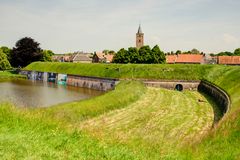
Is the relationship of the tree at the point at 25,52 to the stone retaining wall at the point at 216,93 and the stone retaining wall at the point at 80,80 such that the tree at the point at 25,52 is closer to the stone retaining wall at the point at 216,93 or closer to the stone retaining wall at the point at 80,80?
the stone retaining wall at the point at 80,80

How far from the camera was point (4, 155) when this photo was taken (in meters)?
8.80

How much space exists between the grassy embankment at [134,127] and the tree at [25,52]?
4878 centimetres

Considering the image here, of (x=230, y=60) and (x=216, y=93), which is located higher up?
(x=230, y=60)

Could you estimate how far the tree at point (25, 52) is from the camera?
105 meters

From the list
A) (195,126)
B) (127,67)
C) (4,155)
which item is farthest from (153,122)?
(127,67)

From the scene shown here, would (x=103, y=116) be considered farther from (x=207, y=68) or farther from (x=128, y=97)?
(x=207, y=68)

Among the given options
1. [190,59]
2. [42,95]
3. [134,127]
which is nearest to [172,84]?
[42,95]

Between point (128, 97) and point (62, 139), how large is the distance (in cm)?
2772

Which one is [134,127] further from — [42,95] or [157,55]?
[157,55]

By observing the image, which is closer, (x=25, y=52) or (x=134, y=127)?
(x=134, y=127)

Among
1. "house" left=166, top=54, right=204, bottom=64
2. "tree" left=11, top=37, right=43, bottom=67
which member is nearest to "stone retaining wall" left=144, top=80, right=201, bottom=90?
"house" left=166, top=54, right=204, bottom=64

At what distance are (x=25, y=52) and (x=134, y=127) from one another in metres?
87.5

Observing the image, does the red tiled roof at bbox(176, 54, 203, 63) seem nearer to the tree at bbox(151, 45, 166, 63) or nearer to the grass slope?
the tree at bbox(151, 45, 166, 63)

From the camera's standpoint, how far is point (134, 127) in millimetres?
27109
